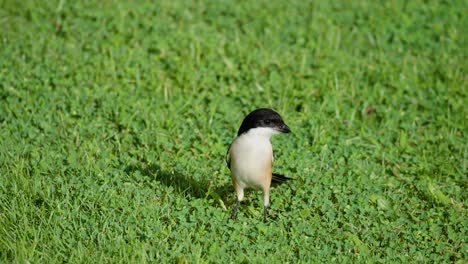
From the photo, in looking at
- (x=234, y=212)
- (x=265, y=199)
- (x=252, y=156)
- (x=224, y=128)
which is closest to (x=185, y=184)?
(x=234, y=212)

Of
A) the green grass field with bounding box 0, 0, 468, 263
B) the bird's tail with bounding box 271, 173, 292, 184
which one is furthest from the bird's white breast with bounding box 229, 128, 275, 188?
the bird's tail with bounding box 271, 173, 292, 184

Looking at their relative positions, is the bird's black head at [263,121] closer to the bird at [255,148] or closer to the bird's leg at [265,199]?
the bird at [255,148]

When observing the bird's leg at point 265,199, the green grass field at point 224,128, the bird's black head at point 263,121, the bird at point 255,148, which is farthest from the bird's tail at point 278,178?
the bird's black head at point 263,121

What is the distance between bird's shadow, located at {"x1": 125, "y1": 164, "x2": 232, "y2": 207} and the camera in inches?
240

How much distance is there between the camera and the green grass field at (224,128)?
543cm

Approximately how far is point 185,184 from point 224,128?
1.28 m

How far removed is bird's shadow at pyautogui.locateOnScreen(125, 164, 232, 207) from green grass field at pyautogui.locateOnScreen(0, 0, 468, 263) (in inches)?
0.8

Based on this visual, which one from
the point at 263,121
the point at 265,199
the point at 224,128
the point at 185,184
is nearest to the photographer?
the point at 263,121

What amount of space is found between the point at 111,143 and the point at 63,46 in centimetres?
217

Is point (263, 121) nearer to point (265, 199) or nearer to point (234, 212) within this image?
point (265, 199)

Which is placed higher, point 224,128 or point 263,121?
point 263,121

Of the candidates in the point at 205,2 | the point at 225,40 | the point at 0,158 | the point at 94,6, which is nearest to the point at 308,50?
the point at 225,40

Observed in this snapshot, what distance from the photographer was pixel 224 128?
24.0ft

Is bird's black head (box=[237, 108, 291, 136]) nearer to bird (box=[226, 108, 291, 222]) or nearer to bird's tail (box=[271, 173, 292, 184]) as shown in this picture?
bird (box=[226, 108, 291, 222])
